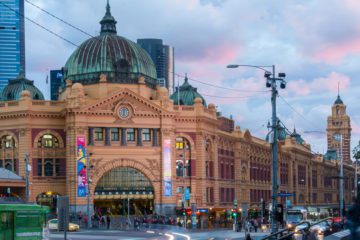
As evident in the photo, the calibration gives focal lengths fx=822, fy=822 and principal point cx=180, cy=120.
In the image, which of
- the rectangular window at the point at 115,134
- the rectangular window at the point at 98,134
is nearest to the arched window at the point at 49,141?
the rectangular window at the point at 98,134

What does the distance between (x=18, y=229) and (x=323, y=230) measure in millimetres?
18203

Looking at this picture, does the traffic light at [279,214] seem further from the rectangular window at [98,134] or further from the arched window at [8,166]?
the arched window at [8,166]

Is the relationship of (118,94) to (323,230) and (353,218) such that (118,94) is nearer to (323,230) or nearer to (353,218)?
(323,230)

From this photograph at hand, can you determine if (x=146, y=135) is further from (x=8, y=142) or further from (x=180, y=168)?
(x=8, y=142)

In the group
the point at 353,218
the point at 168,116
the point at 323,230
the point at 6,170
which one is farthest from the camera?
the point at 168,116

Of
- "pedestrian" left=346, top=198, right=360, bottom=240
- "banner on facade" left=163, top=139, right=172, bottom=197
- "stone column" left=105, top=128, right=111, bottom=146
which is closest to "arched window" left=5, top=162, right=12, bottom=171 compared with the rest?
"stone column" left=105, top=128, right=111, bottom=146

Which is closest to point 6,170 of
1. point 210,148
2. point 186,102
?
point 210,148

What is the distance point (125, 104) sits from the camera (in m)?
105

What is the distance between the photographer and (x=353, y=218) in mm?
12219

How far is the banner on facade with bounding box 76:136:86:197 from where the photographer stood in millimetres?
100688

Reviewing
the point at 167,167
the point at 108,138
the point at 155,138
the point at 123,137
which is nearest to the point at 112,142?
the point at 108,138

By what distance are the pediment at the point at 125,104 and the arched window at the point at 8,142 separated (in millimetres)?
10749

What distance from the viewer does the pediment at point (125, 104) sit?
104 m

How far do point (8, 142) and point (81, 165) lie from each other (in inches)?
448
